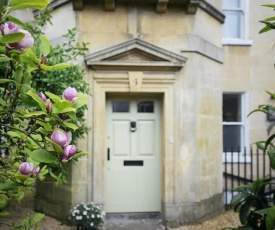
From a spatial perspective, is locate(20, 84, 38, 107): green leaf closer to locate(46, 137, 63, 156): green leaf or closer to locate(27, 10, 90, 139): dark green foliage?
locate(46, 137, 63, 156): green leaf

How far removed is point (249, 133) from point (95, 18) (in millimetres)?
5624

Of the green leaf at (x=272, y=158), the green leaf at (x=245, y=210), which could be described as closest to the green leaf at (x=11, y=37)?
the green leaf at (x=272, y=158)

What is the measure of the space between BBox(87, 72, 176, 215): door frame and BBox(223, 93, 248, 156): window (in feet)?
12.0

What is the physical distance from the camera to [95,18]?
730 cm

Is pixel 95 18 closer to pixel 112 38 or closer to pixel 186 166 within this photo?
pixel 112 38

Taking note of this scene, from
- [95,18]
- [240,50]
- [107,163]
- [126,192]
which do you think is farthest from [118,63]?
[240,50]

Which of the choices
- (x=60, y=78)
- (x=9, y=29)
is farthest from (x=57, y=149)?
(x=60, y=78)

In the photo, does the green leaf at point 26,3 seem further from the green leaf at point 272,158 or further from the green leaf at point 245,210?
the green leaf at point 245,210

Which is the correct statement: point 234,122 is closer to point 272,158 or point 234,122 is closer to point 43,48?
point 272,158

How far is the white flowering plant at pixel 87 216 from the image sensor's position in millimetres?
6492

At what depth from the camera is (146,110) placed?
25.7 ft

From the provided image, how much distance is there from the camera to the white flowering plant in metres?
6.49

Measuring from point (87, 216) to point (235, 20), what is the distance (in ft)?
23.5

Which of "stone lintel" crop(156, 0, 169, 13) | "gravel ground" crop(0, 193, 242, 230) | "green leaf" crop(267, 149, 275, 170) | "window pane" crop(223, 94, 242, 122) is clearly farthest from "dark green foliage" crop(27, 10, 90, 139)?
"window pane" crop(223, 94, 242, 122)
